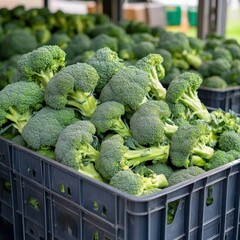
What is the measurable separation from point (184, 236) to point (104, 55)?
79cm

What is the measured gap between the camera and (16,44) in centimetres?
342

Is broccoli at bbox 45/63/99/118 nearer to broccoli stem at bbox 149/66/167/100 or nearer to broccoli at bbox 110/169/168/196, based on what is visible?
broccoli stem at bbox 149/66/167/100

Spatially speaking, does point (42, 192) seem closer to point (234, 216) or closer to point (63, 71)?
point (63, 71)

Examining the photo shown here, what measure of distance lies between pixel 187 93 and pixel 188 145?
36 centimetres

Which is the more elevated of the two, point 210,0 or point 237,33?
point 210,0

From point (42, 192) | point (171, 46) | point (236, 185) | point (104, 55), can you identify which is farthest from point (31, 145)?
point (171, 46)

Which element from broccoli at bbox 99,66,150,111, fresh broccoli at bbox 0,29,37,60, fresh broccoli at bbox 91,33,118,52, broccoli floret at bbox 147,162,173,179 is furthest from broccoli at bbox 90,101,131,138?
fresh broccoli at bbox 0,29,37,60

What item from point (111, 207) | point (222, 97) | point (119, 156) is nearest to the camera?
point (111, 207)

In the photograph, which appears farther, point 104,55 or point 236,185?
point 104,55

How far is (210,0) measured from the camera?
13.8 ft

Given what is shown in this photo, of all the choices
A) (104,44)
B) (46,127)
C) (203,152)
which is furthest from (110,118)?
(104,44)

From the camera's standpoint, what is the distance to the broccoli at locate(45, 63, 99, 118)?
1.65m

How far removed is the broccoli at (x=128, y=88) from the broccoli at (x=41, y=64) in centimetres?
25

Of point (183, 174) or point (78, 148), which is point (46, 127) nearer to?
point (78, 148)
